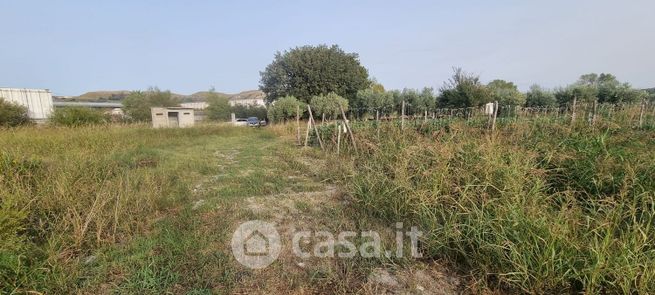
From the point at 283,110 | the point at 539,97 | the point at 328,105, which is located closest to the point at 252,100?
the point at 283,110

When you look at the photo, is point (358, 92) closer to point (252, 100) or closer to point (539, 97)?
point (539, 97)

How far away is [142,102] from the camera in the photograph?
28531 millimetres

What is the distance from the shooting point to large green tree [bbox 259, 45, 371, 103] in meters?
24.9

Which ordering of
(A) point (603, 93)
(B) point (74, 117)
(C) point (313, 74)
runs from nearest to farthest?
(B) point (74, 117) < (A) point (603, 93) < (C) point (313, 74)

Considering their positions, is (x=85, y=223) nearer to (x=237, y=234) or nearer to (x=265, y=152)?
(x=237, y=234)

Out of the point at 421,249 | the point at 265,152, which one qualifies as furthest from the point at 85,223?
the point at 265,152

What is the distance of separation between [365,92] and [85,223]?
70.6 feet

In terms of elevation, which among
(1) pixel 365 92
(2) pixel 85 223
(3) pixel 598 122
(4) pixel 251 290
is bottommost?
(4) pixel 251 290

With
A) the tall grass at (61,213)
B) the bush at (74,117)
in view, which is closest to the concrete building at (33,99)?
the bush at (74,117)

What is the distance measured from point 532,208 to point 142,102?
33.7 m

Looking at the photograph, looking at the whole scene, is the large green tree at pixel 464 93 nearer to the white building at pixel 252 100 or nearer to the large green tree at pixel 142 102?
the white building at pixel 252 100

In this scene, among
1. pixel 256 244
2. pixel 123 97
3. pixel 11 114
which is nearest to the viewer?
pixel 256 244

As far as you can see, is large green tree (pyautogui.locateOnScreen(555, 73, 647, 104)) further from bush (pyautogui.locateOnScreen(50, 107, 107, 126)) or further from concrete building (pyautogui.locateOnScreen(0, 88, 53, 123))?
concrete building (pyautogui.locateOnScreen(0, 88, 53, 123))

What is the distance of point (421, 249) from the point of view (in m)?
2.30
